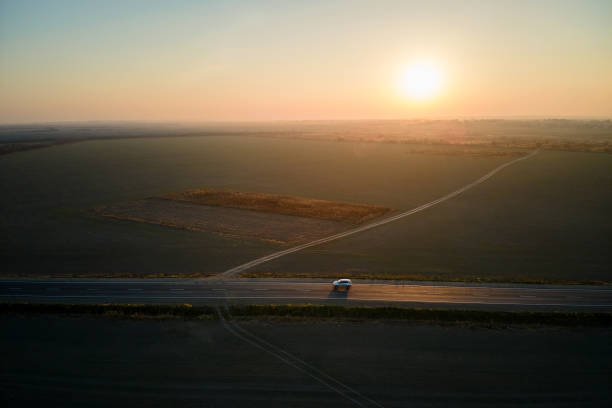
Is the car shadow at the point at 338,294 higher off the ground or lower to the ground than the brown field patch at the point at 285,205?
lower

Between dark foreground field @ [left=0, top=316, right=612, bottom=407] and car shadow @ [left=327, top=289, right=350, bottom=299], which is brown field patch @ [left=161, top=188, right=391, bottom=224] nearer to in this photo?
car shadow @ [left=327, top=289, right=350, bottom=299]

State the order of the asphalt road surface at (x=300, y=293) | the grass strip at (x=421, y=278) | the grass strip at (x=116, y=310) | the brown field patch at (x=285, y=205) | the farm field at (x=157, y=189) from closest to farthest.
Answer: the grass strip at (x=116, y=310), the asphalt road surface at (x=300, y=293), the grass strip at (x=421, y=278), the farm field at (x=157, y=189), the brown field patch at (x=285, y=205)

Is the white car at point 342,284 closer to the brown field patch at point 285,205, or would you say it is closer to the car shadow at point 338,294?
the car shadow at point 338,294

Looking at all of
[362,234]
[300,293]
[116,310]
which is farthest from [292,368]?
[362,234]

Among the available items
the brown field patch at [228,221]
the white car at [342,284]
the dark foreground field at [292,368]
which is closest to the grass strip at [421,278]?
the white car at [342,284]

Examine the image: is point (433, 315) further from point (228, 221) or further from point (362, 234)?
point (228, 221)

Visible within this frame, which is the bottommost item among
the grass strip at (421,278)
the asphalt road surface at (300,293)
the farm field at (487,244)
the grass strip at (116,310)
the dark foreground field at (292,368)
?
the dark foreground field at (292,368)

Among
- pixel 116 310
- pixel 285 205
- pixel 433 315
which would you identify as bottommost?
pixel 116 310
